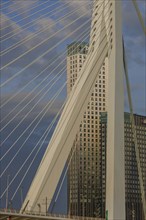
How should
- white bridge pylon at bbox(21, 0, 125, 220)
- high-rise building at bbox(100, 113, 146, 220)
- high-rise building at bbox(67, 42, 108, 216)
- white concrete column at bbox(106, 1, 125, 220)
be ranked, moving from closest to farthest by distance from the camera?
white concrete column at bbox(106, 1, 125, 220) < white bridge pylon at bbox(21, 0, 125, 220) < high-rise building at bbox(67, 42, 108, 216) < high-rise building at bbox(100, 113, 146, 220)

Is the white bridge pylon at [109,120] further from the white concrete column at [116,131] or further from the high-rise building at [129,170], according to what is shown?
the high-rise building at [129,170]

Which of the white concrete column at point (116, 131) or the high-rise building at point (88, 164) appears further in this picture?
the high-rise building at point (88, 164)

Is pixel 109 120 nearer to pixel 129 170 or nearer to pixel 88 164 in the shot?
pixel 88 164

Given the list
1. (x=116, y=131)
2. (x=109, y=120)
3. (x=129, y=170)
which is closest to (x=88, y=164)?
(x=129, y=170)

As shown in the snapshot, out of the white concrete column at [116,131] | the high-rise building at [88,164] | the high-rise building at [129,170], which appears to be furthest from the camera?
the high-rise building at [129,170]

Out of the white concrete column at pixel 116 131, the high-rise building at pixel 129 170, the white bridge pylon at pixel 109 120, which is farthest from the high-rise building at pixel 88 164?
the white concrete column at pixel 116 131

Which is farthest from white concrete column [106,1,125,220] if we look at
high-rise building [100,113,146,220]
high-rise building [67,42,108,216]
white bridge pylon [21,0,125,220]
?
high-rise building [100,113,146,220]

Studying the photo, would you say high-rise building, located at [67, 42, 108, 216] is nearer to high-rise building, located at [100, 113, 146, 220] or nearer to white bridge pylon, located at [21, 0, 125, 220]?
high-rise building, located at [100, 113, 146, 220]
